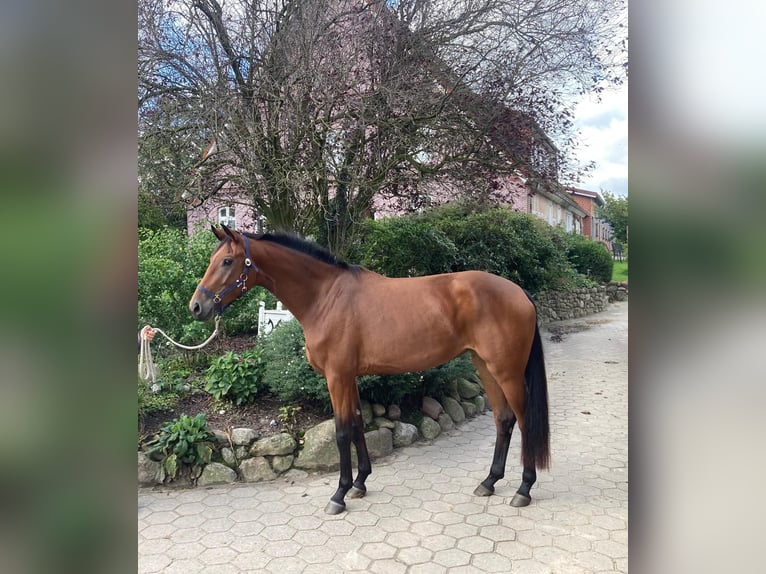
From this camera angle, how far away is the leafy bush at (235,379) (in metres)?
3.97

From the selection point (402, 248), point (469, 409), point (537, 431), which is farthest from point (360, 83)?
point (469, 409)

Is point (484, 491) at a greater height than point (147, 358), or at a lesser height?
lesser

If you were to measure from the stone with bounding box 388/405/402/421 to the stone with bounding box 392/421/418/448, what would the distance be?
3.0 inches

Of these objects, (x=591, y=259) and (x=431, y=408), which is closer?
(x=431, y=408)

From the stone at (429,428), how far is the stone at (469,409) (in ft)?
2.44

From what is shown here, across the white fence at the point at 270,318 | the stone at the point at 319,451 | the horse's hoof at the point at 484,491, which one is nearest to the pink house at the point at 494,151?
the white fence at the point at 270,318

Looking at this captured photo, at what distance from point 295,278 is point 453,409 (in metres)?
2.45

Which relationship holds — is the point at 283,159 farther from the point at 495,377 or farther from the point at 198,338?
the point at 495,377

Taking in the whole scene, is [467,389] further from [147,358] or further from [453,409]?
[147,358]

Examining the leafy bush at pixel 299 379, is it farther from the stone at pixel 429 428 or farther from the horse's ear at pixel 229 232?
the horse's ear at pixel 229 232

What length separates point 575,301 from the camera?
11.5 metres

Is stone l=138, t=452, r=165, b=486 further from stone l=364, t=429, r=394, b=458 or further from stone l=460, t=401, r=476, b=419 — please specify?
stone l=460, t=401, r=476, b=419

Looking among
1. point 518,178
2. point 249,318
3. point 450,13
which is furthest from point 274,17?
point 249,318
